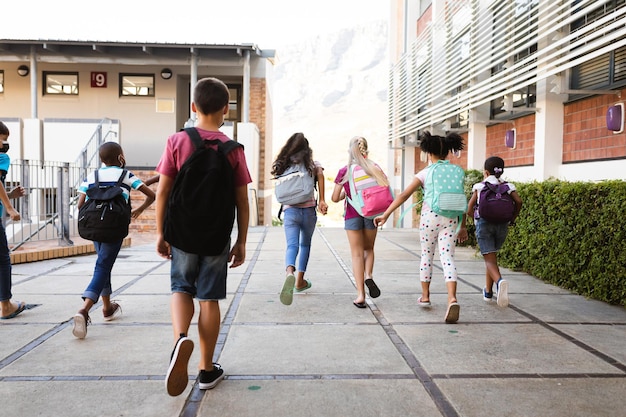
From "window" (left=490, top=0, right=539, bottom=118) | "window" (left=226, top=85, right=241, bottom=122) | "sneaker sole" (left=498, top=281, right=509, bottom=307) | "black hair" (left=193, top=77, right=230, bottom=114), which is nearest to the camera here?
"black hair" (left=193, top=77, right=230, bottom=114)

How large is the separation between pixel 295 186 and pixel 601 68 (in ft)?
14.6

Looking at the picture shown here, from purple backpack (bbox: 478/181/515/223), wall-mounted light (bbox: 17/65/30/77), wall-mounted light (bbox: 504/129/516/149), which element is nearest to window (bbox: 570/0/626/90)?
wall-mounted light (bbox: 504/129/516/149)

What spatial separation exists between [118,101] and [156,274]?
13.1 meters

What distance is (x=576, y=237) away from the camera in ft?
19.3

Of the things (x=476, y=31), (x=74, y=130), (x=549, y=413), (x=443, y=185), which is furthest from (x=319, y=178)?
(x=74, y=130)

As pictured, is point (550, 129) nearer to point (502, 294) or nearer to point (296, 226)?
point (502, 294)

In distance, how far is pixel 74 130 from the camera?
51.7 feet

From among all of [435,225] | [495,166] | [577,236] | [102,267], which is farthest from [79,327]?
[577,236]

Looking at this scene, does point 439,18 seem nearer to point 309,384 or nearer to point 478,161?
point 478,161

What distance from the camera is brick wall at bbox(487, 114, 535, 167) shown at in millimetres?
9266

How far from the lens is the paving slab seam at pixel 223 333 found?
2877 millimetres

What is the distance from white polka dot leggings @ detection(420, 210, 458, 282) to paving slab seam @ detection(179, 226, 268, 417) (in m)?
1.80

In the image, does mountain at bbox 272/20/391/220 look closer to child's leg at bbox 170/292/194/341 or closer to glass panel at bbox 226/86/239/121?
glass panel at bbox 226/86/239/121

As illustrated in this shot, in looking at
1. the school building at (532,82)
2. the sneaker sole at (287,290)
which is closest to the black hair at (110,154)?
the sneaker sole at (287,290)
